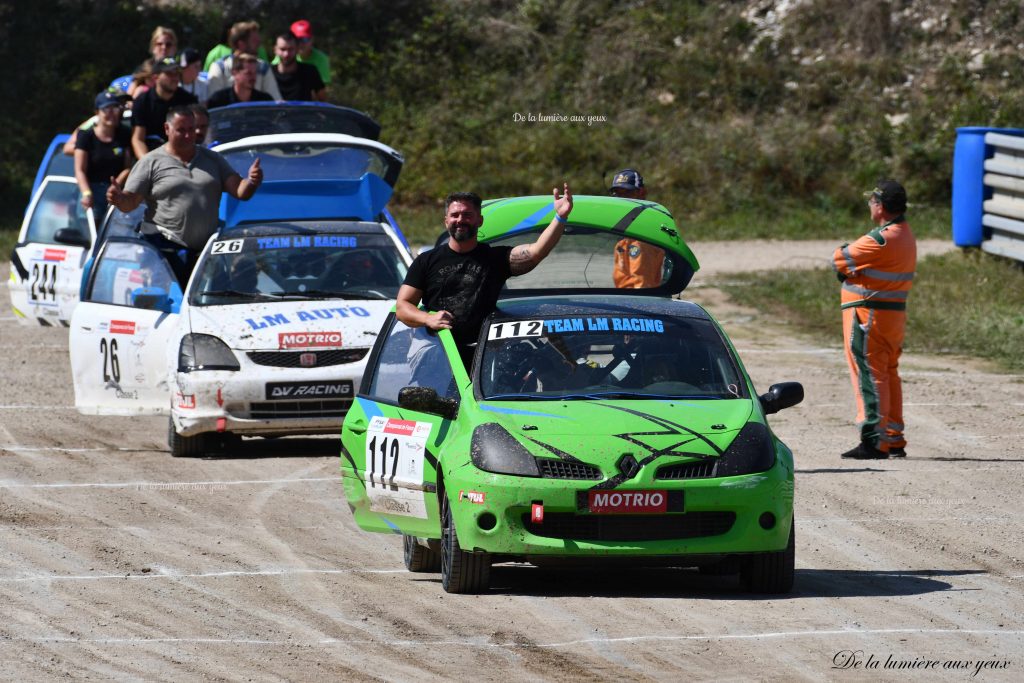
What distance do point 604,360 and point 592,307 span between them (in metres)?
0.40

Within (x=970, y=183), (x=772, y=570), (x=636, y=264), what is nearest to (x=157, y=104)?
(x=636, y=264)

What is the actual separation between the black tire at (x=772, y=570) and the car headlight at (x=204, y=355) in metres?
5.05

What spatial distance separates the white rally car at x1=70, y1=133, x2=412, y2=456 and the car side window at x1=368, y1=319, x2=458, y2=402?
2762 millimetres

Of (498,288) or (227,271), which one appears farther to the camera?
(227,271)

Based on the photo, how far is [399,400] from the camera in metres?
8.52

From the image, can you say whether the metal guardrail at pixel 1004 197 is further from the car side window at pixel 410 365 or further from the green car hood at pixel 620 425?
the green car hood at pixel 620 425

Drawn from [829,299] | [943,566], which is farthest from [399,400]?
[829,299]

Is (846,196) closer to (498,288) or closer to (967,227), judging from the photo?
(967,227)

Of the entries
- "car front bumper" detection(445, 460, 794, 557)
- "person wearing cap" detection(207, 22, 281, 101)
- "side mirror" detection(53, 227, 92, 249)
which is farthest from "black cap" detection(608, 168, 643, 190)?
"person wearing cap" detection(207, 22, 281, 101)

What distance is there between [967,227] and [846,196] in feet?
23.1

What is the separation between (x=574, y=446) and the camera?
312 inches

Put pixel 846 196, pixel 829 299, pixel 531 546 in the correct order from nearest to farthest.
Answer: pixel 531 546, pixel 829 299, pixel 846 196

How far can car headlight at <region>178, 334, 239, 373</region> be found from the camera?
1224 centimetres

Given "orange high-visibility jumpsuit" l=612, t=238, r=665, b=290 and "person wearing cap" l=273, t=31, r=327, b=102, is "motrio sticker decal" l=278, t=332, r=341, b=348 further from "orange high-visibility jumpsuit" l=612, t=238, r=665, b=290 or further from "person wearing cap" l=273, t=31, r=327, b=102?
"person wearing cap" l=273, t=31, r=327, b=102
